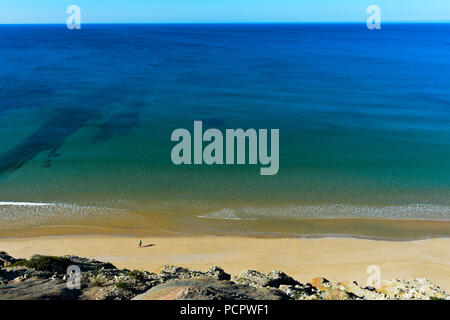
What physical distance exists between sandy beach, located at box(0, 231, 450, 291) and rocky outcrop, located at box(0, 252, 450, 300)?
4.20 metres

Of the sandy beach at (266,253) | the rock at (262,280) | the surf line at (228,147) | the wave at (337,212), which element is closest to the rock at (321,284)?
the rock at (262,280)

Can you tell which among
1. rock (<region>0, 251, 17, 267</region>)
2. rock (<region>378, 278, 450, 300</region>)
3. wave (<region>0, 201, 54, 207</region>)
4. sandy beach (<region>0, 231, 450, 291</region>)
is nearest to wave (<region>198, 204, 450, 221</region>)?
sandy beach (<region>0, 231, 450, 291</region>)

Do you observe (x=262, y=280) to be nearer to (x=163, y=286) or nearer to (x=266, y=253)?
(x=163, y=286)

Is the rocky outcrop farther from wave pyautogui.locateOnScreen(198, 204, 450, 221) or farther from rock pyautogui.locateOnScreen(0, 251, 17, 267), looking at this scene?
wave pyautogui.locateOnScreen(198, 204, 450, 221)

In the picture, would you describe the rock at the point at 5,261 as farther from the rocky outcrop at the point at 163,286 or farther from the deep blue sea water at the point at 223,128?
the deep blue sea water at the point at 223,128

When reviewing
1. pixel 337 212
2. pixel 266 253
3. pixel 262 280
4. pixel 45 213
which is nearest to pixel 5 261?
pixel 45 213

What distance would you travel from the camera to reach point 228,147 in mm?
36188

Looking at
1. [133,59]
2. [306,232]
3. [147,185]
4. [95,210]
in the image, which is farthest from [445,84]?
[133,59]

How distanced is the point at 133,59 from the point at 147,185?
2783 inches

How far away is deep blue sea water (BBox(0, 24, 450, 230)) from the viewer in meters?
27.2

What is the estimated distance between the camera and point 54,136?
38906 millimetres

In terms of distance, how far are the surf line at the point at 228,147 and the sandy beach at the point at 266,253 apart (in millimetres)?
10587

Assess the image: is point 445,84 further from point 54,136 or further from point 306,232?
point 54,136
